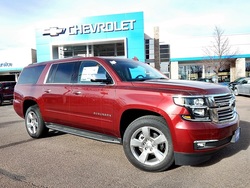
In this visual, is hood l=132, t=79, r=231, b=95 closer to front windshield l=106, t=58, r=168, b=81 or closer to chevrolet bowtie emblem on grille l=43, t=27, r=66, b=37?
front windshield l=106, t=58, r=168, b=81

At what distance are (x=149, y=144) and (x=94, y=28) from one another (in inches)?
1035

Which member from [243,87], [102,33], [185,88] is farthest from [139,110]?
[102,33]

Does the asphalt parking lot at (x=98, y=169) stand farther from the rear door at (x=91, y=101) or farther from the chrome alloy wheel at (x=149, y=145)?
the rear door at (x=91, y=101)

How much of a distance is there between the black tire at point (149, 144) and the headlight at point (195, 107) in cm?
44

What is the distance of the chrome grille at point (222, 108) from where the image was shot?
139 inches

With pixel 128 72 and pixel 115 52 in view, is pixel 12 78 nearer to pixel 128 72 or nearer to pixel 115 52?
pixel 115 52

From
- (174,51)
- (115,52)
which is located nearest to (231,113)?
(174,51)

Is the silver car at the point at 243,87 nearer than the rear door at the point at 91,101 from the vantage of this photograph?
No

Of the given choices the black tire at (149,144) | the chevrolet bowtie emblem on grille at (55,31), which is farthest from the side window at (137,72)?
the chevrolet bowtie emblem on grille at (55,31)

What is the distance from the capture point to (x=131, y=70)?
4.80m

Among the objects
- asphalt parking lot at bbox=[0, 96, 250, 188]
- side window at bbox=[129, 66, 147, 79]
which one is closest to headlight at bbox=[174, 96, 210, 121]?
asphalt parking lot at bbox=[0, 96, 250, 188]

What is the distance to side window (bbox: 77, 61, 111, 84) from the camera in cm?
455

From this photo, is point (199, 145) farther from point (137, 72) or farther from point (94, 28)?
point (94, 28)

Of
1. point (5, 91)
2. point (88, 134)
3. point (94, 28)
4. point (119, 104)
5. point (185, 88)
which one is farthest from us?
point (94, 28)
